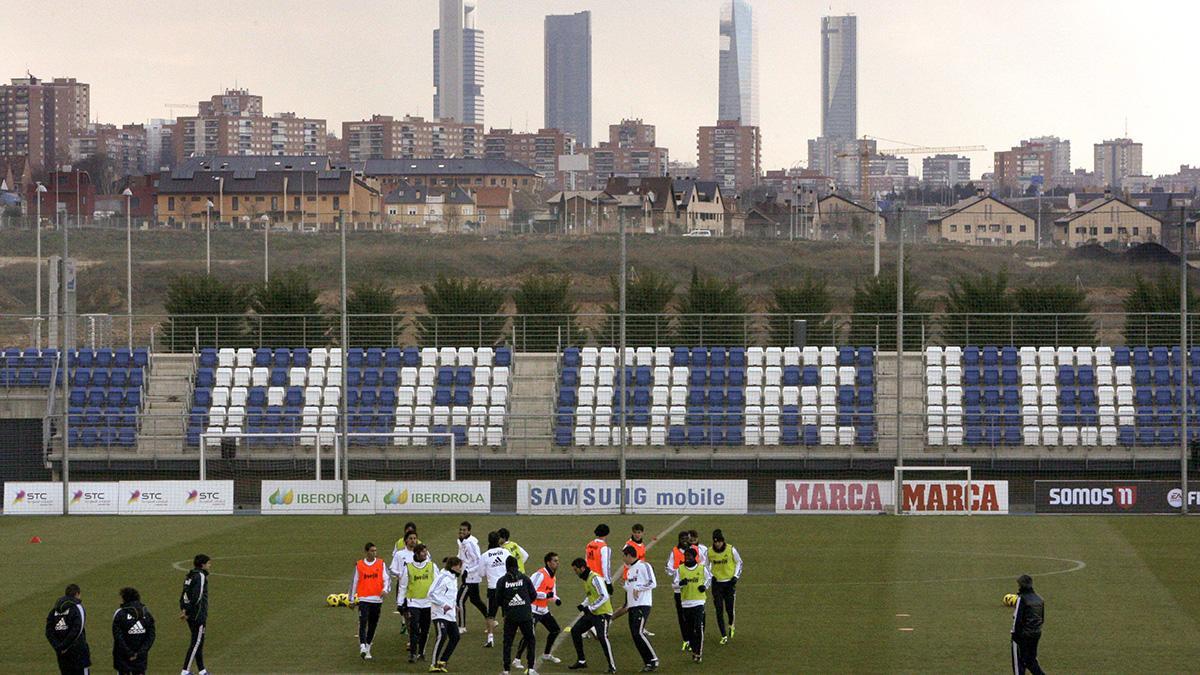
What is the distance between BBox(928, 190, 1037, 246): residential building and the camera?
68.1 meters

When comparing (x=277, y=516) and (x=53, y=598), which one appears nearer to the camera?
(x=53, y=598)

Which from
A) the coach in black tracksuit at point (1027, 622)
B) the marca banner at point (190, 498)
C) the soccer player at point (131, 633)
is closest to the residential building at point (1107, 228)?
the marca banner at point (190, 498)

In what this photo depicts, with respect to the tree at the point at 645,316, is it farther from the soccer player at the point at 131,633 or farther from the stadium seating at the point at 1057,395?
the soccer player at the point at 131,633

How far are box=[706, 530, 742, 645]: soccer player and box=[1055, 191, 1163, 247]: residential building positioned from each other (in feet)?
123

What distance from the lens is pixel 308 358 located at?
5638cm

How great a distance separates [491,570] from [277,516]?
21.9 m

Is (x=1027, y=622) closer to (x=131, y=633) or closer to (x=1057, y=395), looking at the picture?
(x=131, y=633)

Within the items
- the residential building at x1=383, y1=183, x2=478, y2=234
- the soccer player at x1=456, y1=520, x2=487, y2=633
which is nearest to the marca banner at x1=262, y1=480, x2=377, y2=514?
the soccer player at x1=456, y1=520, x2=487, y2=633

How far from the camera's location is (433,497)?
44.0m

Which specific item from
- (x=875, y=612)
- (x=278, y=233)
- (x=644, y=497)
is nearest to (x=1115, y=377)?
(x=644, y=497)

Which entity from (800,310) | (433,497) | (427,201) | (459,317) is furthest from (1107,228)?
(427,201)

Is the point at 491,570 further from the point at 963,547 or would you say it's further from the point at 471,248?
the point at 471,248

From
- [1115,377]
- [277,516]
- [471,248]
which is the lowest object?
[277,516]

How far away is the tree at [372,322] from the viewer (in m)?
59.9
